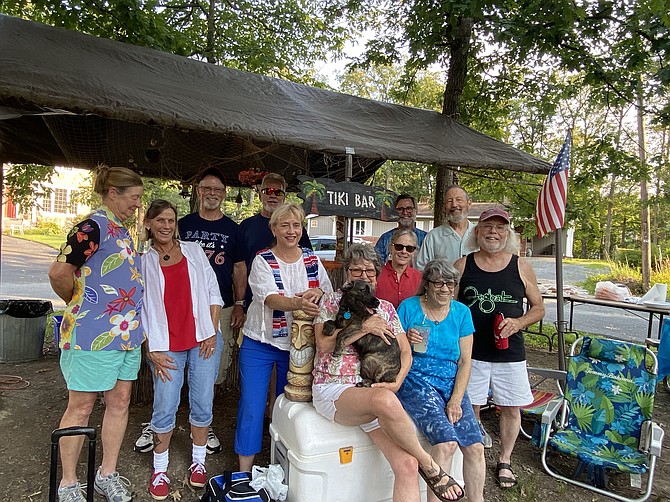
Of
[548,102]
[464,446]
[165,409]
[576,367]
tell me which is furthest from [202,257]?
[548,102]

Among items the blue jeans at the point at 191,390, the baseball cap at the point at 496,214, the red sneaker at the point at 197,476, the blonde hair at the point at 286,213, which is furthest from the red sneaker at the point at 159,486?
the baseball cap at the point at 496,214

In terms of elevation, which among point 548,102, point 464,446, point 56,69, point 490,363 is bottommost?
point 464,446

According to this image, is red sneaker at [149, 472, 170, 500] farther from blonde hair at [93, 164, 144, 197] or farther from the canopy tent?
the canopy tent

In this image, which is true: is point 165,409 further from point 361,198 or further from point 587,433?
point 587,433

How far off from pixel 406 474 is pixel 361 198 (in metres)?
1.77

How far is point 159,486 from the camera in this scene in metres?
2.52

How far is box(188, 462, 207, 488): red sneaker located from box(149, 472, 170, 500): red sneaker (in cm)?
14

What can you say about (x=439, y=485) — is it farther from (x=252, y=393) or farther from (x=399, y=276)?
(x=399, y=276)

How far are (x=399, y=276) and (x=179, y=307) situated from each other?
142 centimetres

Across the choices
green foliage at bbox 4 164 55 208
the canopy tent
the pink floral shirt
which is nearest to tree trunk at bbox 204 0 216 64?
the canopy tent

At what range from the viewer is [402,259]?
9.55 ft

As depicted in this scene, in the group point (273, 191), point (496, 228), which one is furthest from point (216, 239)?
point (496, 228)

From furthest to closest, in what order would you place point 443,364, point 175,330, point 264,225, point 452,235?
point 452,235 < point 264,225 < point 443,364 < point 175,330

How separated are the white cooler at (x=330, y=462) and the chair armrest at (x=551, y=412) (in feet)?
3.73
